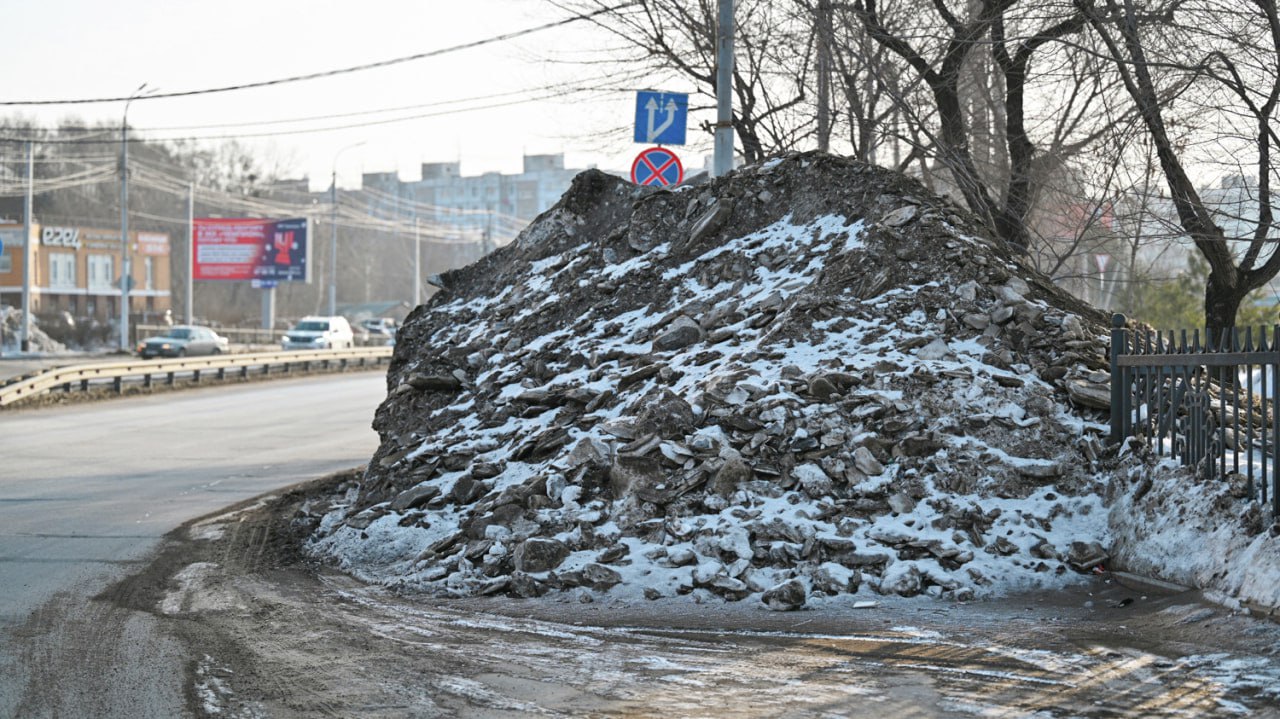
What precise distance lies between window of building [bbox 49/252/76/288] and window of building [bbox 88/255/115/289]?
952mm

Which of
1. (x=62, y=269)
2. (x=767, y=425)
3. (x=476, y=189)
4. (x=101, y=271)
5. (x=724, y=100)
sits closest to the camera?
(x=767, y=425)

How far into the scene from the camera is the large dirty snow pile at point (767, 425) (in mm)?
7105

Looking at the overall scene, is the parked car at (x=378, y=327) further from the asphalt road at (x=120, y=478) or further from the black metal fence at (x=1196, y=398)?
the black metal fence at (x=1196, y=398)

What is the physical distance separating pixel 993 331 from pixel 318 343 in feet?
124

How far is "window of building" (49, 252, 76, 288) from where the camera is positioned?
204 feet

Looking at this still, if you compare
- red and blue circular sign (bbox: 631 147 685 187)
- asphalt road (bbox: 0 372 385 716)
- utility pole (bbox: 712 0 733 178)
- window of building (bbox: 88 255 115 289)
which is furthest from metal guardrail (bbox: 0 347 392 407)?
window of building (bbox: 88 255 115 289)

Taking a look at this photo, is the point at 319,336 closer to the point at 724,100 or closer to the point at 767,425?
the point at 724,100

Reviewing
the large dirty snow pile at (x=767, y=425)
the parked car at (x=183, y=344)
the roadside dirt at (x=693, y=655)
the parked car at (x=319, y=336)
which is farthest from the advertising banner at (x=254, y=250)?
the roadside dirt at (x=693, y=655)

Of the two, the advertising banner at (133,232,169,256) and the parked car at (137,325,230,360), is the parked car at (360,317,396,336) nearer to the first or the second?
the advertising banner at (133,232,169,256)

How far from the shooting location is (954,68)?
1385 cm

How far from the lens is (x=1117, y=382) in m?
7.60

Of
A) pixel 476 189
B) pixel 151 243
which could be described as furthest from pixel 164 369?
pixel 476 189

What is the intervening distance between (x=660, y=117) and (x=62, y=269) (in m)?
56.8

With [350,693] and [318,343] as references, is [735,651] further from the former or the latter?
[318,343]
